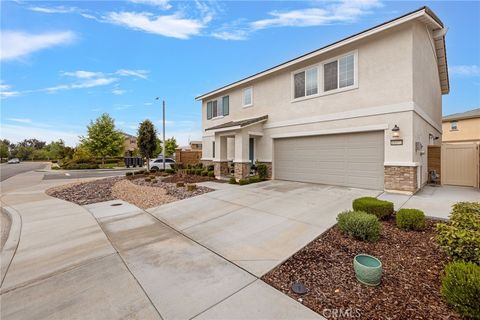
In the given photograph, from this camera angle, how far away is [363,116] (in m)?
8.66

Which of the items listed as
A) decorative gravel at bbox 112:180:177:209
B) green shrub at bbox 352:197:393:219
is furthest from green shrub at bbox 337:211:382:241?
decorative gravel at bbox 112:180:177:209

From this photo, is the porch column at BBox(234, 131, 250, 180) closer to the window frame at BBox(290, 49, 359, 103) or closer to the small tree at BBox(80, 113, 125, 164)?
the window frame at BBox(290, 49, 359, 103)

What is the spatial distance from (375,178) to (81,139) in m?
37.0

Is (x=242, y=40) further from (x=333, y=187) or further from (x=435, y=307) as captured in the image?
(x=435, y=307)

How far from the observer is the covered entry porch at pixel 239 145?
37.6 ft

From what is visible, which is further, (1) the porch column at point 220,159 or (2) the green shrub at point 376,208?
(1) the porch column at point 220,159

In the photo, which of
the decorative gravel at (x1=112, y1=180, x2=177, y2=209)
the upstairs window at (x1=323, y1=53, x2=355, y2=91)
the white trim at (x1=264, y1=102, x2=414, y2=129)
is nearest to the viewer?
the white trim at (x1=264, y1=102, x2=414, y2=129)

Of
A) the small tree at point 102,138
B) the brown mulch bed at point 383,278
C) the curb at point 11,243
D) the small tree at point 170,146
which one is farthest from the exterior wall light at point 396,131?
the small tree at point 170,146

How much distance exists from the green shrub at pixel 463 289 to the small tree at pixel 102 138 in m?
35.6

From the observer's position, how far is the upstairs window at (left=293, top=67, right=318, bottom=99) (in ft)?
33.7

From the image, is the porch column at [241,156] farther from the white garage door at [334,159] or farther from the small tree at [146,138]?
the small tree at [146,138]

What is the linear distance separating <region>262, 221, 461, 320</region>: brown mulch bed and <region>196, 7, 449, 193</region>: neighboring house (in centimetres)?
483

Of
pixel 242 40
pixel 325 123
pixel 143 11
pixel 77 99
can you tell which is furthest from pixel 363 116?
pixel 77 99

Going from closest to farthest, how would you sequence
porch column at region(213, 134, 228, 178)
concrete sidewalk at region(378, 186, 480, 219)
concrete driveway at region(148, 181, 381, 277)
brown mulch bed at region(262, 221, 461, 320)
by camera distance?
1. brown mulch bed at region(262, 221, 461, 320)
2. concrete driveway at region(148, 181, 381, 277)
3. concrete sidewalk at region(378, 186, 480, 219)
4. porch column at region(213, 134, 228, 178)
